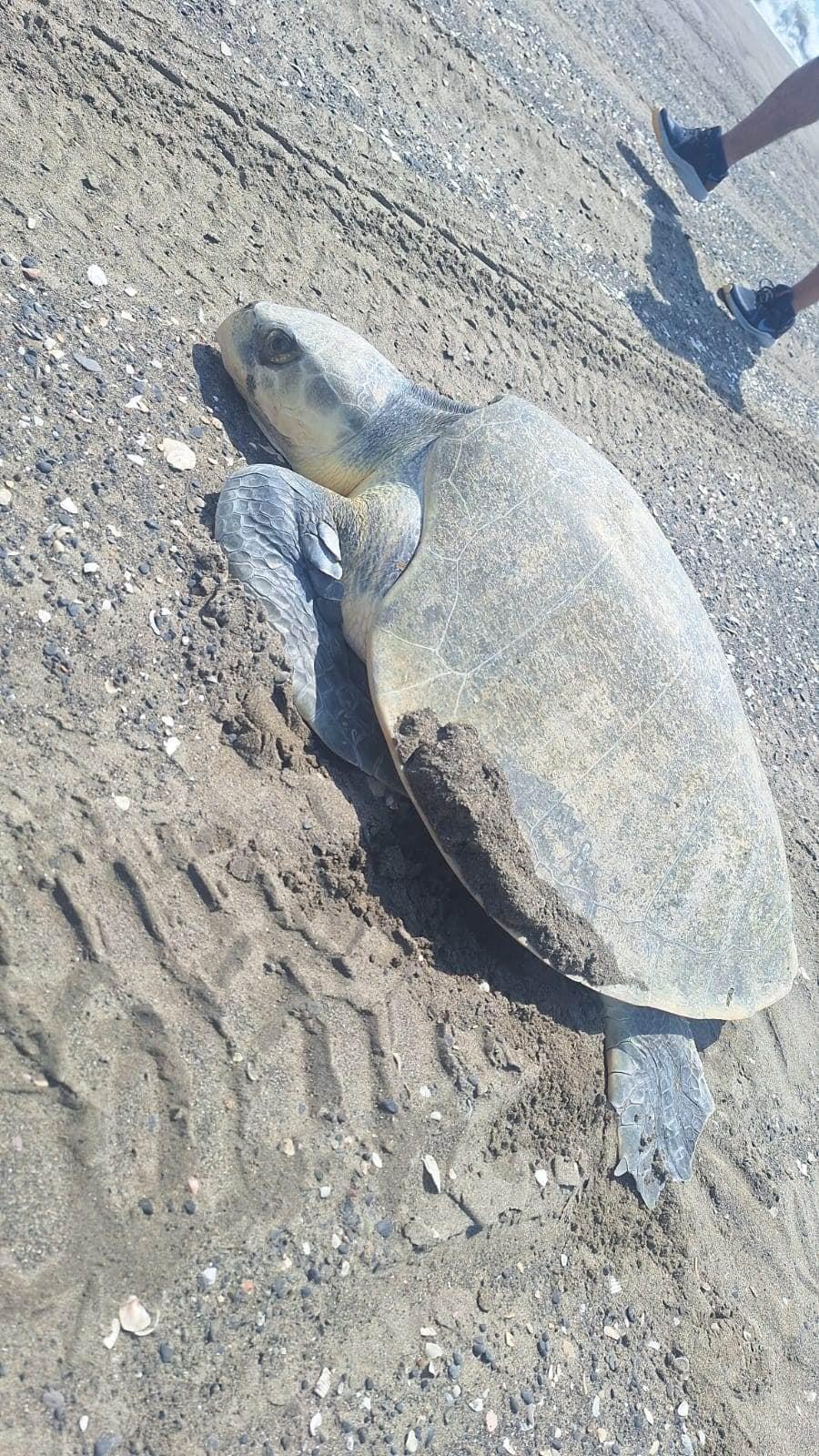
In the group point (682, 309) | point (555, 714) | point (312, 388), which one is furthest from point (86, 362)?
point (682, 309)

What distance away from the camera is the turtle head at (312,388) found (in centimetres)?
334

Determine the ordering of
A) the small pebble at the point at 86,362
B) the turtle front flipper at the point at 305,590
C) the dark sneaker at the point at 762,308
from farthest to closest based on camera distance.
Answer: the dark sneaker at the point at 762,308 < the small pebble at the point at 86,362 < the turtle front flipper at the point at 305,590

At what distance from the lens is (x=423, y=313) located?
437 cm

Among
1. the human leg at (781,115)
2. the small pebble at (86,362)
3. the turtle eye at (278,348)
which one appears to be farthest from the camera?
the human leg at (781,115)

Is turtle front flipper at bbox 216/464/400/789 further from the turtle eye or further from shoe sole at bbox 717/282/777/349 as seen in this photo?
shoe sole at bbox 717/282/777/349

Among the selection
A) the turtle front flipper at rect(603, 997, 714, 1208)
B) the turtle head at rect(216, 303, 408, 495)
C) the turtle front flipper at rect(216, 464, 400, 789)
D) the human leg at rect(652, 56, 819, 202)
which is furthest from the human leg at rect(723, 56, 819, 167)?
the turtle front flipper at rect(603, 997, 714, 1208)

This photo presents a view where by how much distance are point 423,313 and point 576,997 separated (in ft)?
10.2

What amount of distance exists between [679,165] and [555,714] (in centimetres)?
578

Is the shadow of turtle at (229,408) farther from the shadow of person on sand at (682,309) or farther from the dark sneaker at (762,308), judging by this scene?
the dark sneaker at (762,308)

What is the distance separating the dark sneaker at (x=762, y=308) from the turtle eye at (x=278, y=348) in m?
4.41

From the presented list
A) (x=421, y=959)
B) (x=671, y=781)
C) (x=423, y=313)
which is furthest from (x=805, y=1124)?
(x=423, y=313)

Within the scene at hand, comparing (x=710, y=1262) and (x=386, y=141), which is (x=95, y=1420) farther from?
(x=386, y=141)

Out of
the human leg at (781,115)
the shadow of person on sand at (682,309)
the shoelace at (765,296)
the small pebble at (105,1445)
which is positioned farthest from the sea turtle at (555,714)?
the human leg at (781,115)

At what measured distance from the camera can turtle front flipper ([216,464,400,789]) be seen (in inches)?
111
